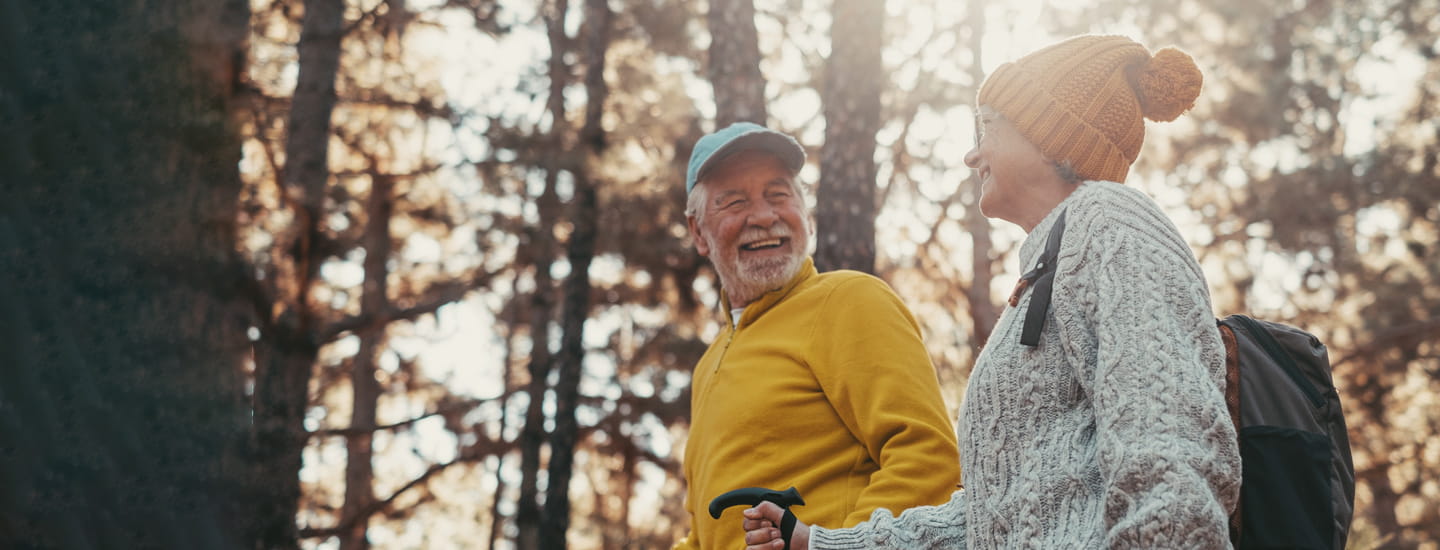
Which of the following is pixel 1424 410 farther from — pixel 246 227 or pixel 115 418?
pixel 115 418

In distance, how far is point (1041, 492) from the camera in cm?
174

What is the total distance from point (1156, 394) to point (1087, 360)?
6.1 inches

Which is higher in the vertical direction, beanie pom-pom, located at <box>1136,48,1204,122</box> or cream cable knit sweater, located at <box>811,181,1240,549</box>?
beanie pom-pom, located at <box>1136,48,1204,122</box>

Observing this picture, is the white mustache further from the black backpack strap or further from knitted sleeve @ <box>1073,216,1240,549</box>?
knitted sleeve @ <box>1073,216,1240,549</box>

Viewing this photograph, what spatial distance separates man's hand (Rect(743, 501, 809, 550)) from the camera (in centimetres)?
224


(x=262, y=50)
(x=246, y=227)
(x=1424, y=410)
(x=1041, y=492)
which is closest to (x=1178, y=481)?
(x=1041, y=492)

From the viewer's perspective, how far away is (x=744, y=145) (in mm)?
3094

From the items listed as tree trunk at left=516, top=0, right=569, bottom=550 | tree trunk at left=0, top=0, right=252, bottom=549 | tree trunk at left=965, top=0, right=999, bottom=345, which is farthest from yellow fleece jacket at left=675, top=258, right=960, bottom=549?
tree trunk at left=965, top=0, right=999, bottom=345

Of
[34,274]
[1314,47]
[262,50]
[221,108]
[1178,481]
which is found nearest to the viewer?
[1178,481]

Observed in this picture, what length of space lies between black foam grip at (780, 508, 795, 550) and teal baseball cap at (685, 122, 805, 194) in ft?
3.70

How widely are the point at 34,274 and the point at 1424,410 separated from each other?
46.8 ft

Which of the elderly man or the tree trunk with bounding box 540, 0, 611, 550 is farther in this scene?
the tree trunk with bounding box 540, 0, 611, 550

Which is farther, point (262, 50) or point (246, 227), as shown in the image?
point (262, 50)

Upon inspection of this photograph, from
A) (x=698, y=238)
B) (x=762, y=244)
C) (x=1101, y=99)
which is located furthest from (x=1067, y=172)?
(x=698, y=238)
